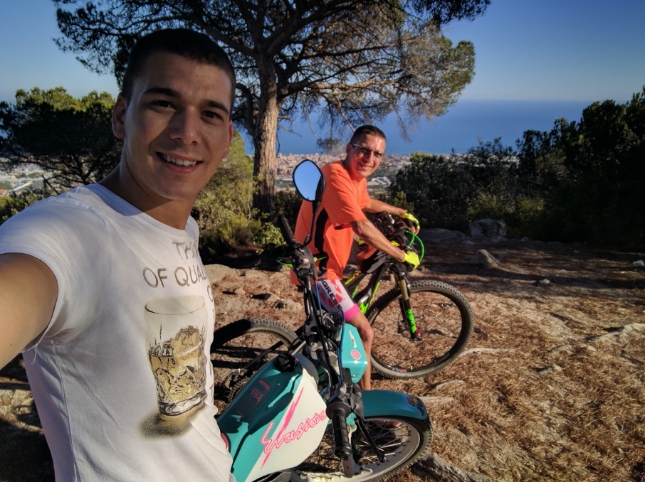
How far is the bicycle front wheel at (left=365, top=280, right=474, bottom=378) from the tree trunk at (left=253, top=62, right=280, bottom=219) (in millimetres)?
5293

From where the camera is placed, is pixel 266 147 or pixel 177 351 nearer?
pixel 177 351

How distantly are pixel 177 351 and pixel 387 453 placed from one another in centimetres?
185

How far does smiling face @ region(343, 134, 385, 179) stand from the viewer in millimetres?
2887

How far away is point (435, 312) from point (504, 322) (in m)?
0.76

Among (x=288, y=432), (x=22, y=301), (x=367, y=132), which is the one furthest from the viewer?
(x=367, y=132)

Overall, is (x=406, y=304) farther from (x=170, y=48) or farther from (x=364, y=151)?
(x=170, y=48)

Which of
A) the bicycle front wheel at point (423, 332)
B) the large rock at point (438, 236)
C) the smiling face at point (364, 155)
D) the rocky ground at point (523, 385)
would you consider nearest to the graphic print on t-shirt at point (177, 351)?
the rocky ground at point (523, 385)

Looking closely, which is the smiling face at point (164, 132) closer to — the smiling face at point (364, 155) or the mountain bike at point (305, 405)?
the mountain bike at point (305, 405)

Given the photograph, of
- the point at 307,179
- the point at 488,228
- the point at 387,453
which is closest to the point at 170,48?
the point at 307,179

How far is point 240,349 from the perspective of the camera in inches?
140

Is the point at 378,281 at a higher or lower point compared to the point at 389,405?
higher

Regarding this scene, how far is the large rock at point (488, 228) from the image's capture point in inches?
403

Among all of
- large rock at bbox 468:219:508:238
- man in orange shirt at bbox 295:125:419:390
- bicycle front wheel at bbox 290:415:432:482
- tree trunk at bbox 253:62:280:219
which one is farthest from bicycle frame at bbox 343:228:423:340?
large rock at bbox 468:219:508:238

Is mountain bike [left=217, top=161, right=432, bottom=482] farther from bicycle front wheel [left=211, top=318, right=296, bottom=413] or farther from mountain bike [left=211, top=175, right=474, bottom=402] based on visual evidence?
mountain bike [left=211, top=175, right=474, bottom=402]
